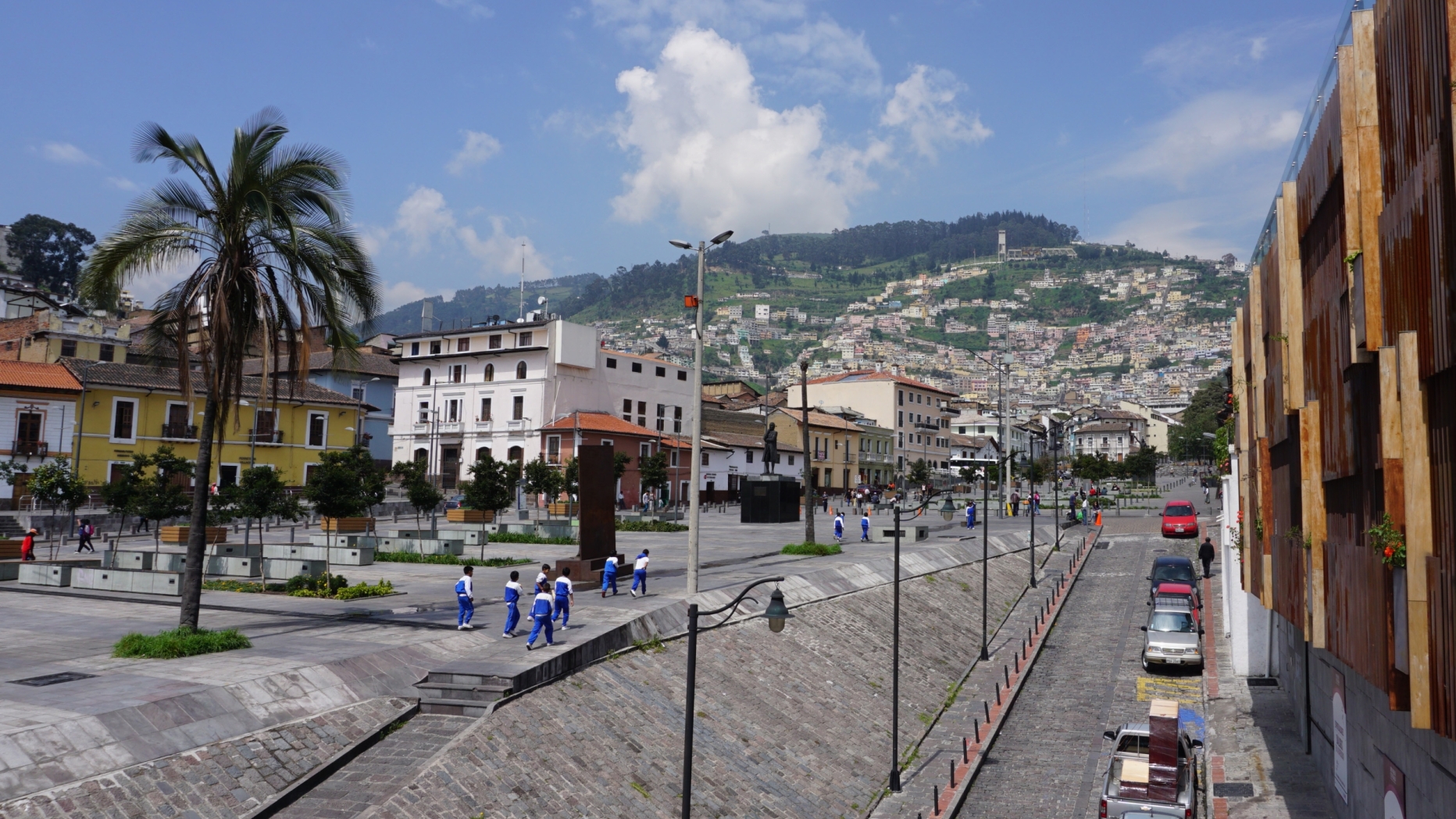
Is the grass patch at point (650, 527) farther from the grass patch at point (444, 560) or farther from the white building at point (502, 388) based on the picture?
the white building at point (502, 388)

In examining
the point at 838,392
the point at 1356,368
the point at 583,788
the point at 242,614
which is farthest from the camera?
the point at 838,392

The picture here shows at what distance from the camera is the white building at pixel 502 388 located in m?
74.7

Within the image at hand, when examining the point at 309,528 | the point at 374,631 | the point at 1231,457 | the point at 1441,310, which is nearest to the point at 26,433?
the point at 309,528

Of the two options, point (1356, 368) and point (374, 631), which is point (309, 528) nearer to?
point (374, 631)

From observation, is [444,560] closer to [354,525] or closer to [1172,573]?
[354,525]

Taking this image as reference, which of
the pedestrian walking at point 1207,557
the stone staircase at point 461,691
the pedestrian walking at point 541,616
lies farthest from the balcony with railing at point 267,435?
the pedestrian walking at point 1207,557

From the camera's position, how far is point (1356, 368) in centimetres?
1227

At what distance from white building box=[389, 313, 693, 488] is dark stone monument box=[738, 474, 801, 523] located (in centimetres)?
2326

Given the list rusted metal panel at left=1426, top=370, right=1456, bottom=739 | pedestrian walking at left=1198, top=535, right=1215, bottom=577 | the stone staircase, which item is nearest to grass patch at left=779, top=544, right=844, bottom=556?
pedestrian walking at left=1198, top=535, right=1215, bottom=577

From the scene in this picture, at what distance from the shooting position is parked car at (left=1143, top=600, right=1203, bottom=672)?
91.9 ft

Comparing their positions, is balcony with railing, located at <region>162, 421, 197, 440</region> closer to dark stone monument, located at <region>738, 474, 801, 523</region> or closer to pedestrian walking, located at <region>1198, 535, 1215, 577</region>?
dark stone monument, located at <region>738, 474, 801, 523</region>

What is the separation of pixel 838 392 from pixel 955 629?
276 ft

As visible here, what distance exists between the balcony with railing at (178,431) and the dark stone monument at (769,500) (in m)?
32.3

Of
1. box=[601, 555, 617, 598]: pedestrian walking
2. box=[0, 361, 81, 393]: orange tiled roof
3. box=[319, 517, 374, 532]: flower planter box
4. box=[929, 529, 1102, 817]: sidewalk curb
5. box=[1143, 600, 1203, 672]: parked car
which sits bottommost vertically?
box=[929, 529, 1102, 817]: sidewalk curb
